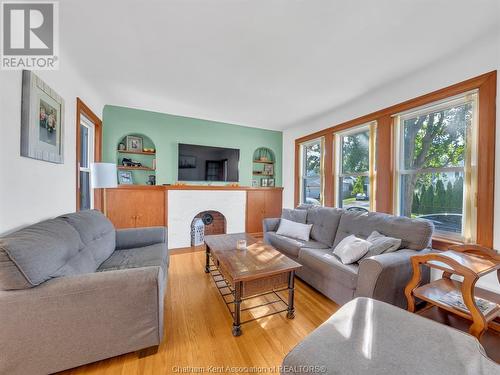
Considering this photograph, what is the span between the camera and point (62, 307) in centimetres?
113

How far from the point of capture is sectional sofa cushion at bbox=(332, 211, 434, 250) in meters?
1.91

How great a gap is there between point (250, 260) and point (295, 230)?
1284 millimetres

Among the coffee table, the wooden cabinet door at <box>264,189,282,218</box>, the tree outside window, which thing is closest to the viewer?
the coffee table

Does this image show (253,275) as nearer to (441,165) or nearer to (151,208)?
(441,165)

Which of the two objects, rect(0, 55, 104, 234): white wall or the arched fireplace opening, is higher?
rect(0, 55, 104, 234): white wall

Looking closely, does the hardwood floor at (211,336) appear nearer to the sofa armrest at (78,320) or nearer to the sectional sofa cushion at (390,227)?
the sofa armrest at (78,320)

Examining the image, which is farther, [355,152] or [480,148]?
[355,152]

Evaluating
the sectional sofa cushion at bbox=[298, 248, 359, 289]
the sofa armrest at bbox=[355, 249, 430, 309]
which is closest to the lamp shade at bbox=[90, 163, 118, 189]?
the sectional sofa cushion at bbox=[298, 248, 359, 289]

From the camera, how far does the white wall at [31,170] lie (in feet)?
4.34

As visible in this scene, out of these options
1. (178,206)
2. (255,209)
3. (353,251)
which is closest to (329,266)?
(353,251)

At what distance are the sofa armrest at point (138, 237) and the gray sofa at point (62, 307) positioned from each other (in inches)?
31.6

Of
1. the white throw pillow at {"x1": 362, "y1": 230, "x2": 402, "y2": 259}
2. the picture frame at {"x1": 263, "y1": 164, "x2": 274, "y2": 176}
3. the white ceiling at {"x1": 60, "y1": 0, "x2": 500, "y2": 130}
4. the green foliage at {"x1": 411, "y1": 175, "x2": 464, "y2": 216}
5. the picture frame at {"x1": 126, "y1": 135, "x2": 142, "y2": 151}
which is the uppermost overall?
the white ceiling at {"x1": 60, "y1": 0, "x2": 500, "y2": 130}

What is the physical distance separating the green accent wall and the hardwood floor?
2307 millimetres

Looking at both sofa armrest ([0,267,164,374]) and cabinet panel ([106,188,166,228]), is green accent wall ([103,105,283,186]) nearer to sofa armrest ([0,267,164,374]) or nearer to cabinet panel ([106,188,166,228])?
cabinet panel ([106,188,166,228])
